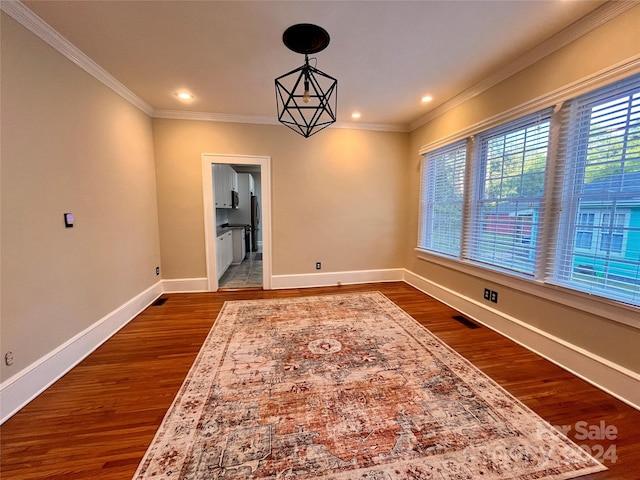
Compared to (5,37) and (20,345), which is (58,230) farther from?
(5,37)

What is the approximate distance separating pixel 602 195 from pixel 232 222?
697 cm

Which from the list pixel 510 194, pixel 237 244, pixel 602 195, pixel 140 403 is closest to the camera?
pixel 140 403

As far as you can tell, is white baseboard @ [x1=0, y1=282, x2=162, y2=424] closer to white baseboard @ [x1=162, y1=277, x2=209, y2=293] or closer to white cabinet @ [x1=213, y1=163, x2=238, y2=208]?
white baseboard @ [x1=162, y1=277, x2=209, y2=293]

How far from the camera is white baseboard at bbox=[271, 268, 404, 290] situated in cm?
422

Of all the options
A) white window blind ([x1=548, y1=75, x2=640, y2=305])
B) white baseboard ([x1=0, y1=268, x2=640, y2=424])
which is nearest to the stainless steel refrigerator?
white baseboard ([x1=0, y1=268, x2=640, y2=424])

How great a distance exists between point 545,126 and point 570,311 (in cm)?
158

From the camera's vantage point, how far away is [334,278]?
4.38 metres

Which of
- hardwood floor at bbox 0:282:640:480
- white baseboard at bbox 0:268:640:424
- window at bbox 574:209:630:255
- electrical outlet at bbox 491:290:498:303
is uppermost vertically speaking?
window at bbox 574:209:630:255

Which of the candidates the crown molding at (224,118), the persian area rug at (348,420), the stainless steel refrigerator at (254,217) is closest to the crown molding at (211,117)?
the crown molding at (224,118)

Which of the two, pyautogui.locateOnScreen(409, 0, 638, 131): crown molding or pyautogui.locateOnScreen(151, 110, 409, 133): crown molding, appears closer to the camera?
pyautogui.locateOnScreen(409, 0, 638, 131): crown molding

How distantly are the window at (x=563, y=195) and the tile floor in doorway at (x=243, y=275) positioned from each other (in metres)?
3.34

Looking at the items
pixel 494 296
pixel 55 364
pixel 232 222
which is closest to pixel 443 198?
pixel 494 296

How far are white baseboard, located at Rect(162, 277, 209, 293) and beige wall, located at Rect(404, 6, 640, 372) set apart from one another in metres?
3.65

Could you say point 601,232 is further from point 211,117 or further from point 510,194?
point 211,117
